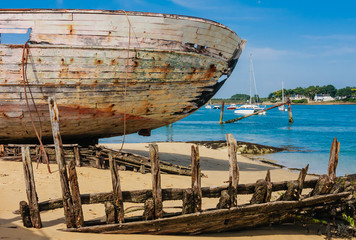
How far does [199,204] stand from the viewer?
5062 mm

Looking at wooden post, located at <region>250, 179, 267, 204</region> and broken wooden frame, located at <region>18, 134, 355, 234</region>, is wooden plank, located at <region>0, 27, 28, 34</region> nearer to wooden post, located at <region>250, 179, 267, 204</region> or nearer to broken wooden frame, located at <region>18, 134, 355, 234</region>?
broken wooden frame, located at <region>18, 134, 355, 234</region>

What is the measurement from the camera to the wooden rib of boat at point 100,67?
7.41 m

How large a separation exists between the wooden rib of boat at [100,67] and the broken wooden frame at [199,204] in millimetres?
3413

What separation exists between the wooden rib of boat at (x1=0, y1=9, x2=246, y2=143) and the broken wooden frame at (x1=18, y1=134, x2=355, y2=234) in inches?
134

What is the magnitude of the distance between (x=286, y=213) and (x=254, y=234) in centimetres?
62

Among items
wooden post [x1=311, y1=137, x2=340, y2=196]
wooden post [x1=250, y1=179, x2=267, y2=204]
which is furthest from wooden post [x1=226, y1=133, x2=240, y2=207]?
wooden post [x1=311, y1=137, x2=340, y2=196]

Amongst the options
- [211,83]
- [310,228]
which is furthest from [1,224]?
[211,83]

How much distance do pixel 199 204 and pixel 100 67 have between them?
4007 mm

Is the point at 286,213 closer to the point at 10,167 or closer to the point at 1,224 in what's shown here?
the point at 1,224

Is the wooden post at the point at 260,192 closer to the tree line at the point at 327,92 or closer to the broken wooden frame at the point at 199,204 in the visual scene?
the broken wooden frame at the point at 199,204

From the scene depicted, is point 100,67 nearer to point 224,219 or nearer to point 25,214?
point 25,214

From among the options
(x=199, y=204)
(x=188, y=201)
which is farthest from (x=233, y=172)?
(x=188, y=201)

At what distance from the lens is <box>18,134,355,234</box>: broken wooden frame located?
191 inches

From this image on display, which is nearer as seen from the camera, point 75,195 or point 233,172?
point 75,195
